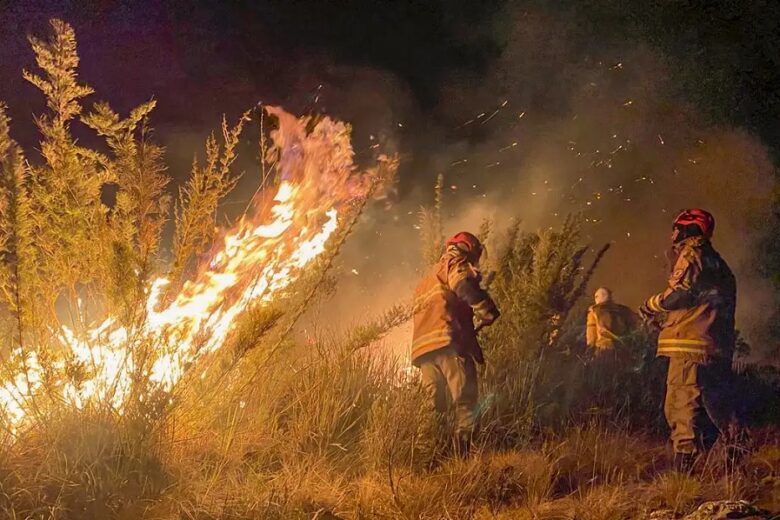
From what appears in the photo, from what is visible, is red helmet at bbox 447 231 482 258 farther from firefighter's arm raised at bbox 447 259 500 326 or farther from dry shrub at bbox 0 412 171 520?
dry shrub at bbox 0 412 171 520

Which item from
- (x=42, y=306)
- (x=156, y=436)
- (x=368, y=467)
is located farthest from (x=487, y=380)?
(x=42, y=306)

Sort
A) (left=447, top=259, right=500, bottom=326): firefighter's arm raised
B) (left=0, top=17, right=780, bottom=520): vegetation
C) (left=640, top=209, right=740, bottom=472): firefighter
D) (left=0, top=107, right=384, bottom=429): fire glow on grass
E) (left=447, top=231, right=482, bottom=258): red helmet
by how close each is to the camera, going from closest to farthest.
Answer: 1. (left=0, top=17, right=780, bottom=520): vegetation
2. (left=0, top=107, right=384, bottom=429): fire glow on grass
3. (left=640, top=209, right=740, bottom=472): firefighter
4. (left=447, top=259, right=500, bottom=326): firefighter's arm raised
5. (left=447, top=231, right=482, bottom=258): red helmet

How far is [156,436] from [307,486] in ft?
2.74

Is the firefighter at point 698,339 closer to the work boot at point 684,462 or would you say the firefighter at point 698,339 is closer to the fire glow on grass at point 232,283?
the work boot at point 684,462

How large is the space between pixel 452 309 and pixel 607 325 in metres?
3.61

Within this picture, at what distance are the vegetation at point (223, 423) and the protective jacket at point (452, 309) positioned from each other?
1.17ft

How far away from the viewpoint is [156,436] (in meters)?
3.84

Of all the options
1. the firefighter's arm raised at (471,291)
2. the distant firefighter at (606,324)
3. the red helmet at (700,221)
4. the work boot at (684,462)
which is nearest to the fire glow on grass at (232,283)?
the firefighter's arm raised at (471,291)

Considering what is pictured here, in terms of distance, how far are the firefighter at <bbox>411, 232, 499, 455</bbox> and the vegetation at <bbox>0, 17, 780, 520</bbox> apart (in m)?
0.20

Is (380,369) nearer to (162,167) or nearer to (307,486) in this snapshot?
(307,486)

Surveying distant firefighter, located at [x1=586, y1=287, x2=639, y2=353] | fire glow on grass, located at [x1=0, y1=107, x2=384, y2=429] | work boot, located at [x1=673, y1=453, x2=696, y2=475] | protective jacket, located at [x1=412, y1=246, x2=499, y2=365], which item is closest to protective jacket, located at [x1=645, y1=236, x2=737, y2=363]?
work boot, located at [x1=673, y1=453, x2=696, y2=475]

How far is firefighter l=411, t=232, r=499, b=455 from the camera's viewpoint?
212 inches

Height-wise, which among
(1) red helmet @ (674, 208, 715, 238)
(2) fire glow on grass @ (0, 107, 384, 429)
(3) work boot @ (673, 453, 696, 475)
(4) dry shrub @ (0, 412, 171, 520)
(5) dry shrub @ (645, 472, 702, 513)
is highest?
(1) red helmet @ (674, 208, 715, 238)

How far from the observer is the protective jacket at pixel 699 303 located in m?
5.21
